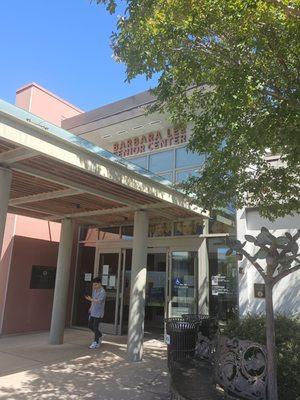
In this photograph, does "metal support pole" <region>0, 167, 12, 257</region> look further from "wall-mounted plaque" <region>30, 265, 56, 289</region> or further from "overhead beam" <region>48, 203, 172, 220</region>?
"wall-mounted plaque" <region>30, 265, 56, 289</region>

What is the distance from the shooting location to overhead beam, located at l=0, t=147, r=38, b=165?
5.85 m

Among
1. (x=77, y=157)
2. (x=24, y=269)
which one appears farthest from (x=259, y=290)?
(x=24, y=269)

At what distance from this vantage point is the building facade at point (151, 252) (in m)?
9.74

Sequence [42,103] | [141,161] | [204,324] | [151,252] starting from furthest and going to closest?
[42,103]
[141,161]
[151,252]
[204,324]

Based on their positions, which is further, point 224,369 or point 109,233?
point 109,233

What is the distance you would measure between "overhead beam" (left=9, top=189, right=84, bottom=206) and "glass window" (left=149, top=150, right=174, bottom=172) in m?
4.50

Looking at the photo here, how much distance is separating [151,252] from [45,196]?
4192mm

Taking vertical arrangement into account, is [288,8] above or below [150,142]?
below

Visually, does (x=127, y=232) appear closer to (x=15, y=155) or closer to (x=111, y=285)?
(x=111, y=285)

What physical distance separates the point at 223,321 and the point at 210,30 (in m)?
7.13

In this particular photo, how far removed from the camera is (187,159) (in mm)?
11602

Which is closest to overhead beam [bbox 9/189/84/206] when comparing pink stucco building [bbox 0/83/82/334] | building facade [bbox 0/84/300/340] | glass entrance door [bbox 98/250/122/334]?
building facade [bbox 0/84/300/340]

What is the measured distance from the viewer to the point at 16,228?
468 inches

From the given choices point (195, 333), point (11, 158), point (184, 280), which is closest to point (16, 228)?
point (184, 280)
